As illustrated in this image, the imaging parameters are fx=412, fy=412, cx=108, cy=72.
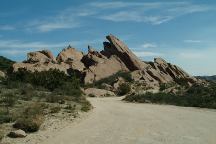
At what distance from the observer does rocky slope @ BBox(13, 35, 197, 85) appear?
78.8 meters

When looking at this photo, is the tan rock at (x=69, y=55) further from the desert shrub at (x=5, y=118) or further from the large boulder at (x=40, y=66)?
the desert shrub at (x=5, y=118)

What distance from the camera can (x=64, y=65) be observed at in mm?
84812

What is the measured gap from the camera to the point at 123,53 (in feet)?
285

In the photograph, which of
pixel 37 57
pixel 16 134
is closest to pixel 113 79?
pixel 37 57

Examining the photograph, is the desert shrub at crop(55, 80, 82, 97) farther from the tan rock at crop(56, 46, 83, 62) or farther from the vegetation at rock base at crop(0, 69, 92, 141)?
the tan rock at crop(56, 46, 83, 62)

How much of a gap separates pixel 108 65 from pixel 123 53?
5425mm

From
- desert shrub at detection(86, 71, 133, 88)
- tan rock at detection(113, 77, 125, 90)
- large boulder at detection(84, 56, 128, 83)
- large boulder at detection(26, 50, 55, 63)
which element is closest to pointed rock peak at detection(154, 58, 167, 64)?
large boulder at detection(84, 56, 128, 83)

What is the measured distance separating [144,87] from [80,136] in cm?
5175

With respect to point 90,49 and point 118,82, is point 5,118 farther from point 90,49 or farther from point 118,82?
point 90,49

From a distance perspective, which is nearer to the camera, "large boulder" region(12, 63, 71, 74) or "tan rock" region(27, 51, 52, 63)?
"large boulder" region(12, 63, 71, 74)

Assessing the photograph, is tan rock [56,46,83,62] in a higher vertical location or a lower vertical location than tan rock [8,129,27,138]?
higher

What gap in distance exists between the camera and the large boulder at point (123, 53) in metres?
85.8

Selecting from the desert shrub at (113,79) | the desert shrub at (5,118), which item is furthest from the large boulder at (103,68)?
the desert shrub at (5,118)

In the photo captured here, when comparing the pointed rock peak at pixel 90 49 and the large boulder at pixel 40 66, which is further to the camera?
the pointed rock peak at pixel 90 49
